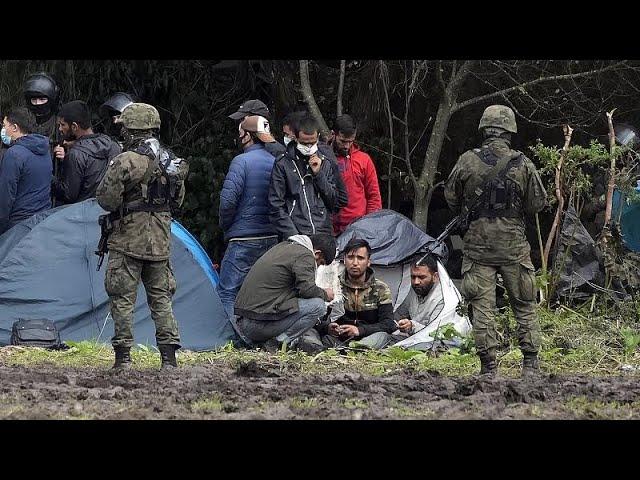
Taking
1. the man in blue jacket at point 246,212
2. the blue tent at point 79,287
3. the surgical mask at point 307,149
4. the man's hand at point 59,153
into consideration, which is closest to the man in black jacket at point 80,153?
the man's hand at point 59,153

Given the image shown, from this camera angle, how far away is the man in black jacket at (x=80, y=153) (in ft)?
33.0

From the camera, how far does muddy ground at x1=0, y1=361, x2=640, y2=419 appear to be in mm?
6492

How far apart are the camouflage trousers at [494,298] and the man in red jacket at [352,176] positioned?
2.82 metres

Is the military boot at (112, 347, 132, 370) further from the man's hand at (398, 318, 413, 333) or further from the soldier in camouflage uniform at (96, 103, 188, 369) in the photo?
the man's hand at (398, 318, 413, 333)

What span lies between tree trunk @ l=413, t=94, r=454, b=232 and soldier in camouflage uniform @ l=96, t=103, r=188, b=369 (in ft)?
15.2

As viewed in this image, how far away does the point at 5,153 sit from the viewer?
10.3 metres

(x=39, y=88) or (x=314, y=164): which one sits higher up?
(x=39, y=88)

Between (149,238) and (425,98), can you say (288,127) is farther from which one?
(425,98)

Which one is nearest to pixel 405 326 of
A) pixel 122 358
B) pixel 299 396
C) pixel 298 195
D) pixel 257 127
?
pixel 298 195

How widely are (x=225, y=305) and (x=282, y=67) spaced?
10.1 ft

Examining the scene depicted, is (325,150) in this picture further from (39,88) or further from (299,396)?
(299,396)

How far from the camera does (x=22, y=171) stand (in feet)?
33.7

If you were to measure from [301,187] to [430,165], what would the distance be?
9.24 feet

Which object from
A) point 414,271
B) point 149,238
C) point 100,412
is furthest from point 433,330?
point 100,412
